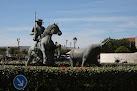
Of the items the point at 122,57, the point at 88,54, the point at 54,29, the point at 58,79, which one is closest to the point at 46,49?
the point at 54,29

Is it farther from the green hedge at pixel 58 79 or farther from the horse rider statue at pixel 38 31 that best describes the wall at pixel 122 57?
the green hedge at pixel 58 79

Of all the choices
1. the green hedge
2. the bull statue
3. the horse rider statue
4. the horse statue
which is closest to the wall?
the bull statue

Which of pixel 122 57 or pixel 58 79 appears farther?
pixel 122 57

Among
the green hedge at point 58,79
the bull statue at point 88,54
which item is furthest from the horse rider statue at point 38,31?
the green hedge at point 58,79

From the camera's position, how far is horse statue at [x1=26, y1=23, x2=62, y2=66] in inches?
393

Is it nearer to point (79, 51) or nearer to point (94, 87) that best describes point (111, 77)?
point (94, 87)

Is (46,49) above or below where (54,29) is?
below

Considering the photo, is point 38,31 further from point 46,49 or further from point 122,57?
point 122,57

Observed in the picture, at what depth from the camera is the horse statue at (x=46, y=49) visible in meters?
9.98

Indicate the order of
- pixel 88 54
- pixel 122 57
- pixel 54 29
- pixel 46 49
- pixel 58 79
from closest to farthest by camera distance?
pixel 58 79
pixel 88 54
pixel 46 49
pixel 54 29
pixel 122 57

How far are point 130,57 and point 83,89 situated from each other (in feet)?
75.4

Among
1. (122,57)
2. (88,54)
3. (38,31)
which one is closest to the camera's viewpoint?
(88,54)

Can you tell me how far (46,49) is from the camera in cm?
1008

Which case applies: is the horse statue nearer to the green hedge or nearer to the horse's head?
the horse's head
